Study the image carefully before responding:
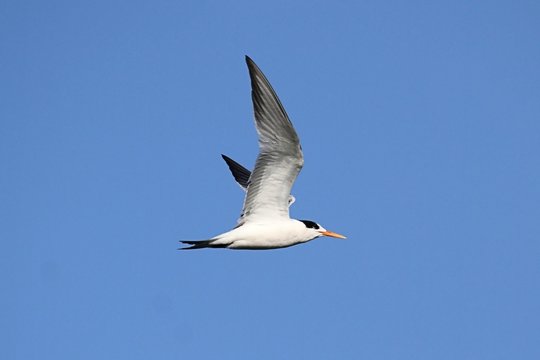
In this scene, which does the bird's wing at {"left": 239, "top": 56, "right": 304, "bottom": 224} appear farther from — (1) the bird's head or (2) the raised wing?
(2) the raised wing

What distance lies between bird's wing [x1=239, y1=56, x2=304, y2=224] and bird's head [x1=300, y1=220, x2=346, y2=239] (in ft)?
1.56

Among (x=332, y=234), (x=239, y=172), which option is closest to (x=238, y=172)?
(x=239, y=172)

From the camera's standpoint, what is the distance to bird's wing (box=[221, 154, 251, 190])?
59.5ft

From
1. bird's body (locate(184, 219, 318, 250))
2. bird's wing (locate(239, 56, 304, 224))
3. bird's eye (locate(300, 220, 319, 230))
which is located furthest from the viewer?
bird's eye (locate(300, 220, 319, 230))

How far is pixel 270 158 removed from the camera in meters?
14.1

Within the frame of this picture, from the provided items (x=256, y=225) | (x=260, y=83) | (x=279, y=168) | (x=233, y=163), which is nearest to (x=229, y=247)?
→ (x=256, y=225)

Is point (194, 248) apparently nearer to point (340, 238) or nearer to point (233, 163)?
point (340, 238)

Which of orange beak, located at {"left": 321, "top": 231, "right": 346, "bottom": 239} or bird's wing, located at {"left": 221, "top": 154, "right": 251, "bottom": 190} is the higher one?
bird's wing, located at {"left": 221, "top": 154, "right": 251, "bottom": 190}

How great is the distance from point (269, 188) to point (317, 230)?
1.48m

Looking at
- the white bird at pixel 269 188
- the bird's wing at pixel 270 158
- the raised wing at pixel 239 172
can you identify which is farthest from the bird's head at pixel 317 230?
the raised wing at pixel 239 172

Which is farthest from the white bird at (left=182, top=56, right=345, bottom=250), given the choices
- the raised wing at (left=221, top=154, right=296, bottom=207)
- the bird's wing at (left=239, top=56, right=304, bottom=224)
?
the raised wing at (left=221, top=154, right=296, bottom=207)

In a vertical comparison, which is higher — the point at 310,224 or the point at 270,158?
the point at 270,158

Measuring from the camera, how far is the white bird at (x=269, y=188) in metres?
13.6

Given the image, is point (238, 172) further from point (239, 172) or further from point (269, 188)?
point (269, 188)
